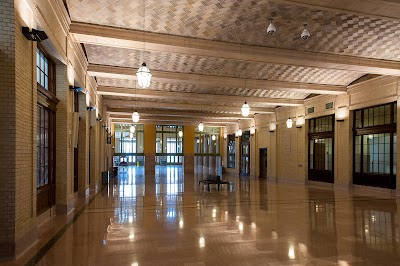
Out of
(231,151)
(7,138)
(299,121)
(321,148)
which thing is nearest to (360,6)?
(7,138)

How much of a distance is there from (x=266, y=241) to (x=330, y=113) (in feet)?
35.6

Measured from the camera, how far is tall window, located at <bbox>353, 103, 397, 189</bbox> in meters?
11.4

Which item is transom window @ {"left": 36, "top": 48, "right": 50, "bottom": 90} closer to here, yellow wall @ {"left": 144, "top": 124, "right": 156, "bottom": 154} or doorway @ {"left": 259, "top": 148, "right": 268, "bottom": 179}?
doorway @ {"left": 259, "top": 148, "right": 268, "bottom": 179}

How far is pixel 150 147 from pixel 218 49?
1881 cm

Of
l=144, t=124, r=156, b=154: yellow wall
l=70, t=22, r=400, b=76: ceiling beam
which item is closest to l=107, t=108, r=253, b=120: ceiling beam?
l=144, t=124, r=156, b=154: yellow wall

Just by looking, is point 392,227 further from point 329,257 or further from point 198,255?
point 198,255

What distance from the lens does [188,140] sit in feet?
88.8

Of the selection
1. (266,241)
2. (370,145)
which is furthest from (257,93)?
(266,241)

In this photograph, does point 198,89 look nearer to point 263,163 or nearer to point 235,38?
point 235,38

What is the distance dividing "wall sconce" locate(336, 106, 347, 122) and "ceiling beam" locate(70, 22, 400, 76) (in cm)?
365

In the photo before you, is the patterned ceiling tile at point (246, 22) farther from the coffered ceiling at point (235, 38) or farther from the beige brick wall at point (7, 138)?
the beige brick wall at point (7, 138)

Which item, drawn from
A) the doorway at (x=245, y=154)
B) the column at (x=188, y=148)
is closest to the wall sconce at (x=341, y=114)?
the doorway at (x=245, y=154)

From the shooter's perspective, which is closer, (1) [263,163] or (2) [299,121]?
(2) [299,121]

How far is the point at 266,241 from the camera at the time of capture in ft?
17.1
